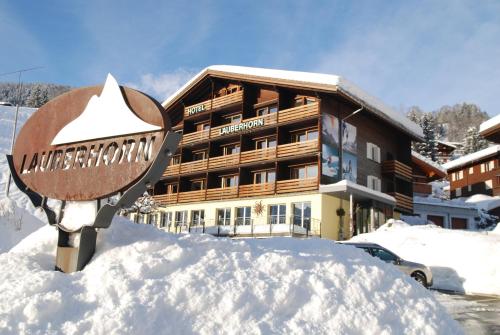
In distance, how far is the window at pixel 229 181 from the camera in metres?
32.5

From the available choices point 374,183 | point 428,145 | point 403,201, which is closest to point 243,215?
point 374,183

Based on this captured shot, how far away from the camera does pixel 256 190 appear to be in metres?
29.4

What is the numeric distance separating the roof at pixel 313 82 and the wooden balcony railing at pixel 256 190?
6493 mm

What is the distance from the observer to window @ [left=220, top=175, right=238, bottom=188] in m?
32.5

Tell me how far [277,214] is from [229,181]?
20.0ft

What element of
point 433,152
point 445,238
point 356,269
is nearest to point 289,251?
point 356,269

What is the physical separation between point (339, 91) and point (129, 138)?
68.6 feet

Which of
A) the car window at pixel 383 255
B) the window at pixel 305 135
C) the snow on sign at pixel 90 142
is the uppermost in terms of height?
the window at pixel 305 135

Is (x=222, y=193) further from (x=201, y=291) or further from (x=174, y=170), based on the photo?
(x=201, y=291)

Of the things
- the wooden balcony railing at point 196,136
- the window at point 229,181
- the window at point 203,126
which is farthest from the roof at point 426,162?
the wooden balcony railing at point 196,136

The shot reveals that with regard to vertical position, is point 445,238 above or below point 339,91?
below

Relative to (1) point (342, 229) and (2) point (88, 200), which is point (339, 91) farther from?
(2) point (88, 200)

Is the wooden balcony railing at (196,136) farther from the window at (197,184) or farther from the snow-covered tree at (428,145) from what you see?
the snow-covered tree at (428,145)

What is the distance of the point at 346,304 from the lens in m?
5.84
